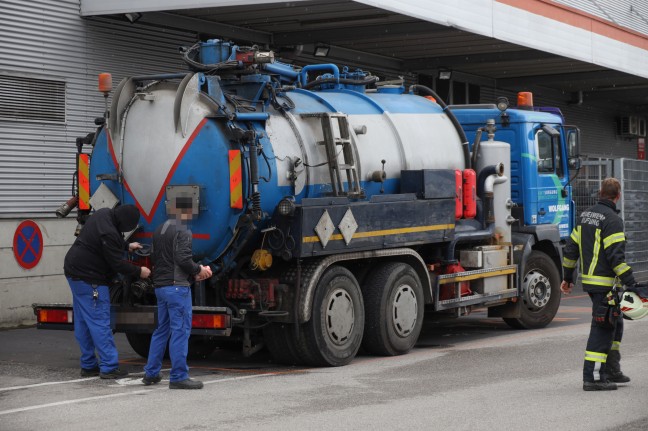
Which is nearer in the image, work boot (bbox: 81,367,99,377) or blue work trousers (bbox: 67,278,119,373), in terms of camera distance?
blue work trousers (bbox: 67,278,119,373)

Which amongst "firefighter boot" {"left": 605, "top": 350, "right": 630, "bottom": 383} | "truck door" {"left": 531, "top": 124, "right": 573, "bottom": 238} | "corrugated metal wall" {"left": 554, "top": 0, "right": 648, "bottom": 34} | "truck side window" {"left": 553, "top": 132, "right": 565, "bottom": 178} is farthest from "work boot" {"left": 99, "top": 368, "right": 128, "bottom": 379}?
"corrugated metal wall" {"left": 554, "top": 0, "right": 648, "bottom": 34}

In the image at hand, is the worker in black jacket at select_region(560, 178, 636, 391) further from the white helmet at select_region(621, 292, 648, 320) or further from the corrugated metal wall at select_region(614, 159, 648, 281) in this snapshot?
the corrugated metal wall at select_region(614, 159, 648, 281)

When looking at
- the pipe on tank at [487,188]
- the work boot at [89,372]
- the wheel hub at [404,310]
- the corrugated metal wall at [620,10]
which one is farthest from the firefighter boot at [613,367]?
the corrugated metal wall at [620,10]

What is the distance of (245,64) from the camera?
11469 millimetres

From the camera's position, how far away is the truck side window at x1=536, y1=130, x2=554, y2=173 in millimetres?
15477

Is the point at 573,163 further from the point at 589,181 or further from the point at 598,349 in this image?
the point at 598,349

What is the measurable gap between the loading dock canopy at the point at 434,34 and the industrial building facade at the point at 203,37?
0.03 metres

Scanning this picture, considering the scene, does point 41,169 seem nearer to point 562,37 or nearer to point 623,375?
point 623,375

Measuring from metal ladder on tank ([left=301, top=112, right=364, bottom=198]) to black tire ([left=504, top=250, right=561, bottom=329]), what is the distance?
395cm

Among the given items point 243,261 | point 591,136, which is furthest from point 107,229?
point 591,136

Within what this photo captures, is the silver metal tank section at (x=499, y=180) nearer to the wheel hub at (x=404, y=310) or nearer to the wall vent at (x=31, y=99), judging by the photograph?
the wheel hub at (x=404, y=310)

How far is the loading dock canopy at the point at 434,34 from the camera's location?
59.0 ft

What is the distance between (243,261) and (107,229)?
140 cm

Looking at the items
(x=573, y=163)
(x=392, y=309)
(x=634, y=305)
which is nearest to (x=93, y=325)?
(x=392, y=309)
